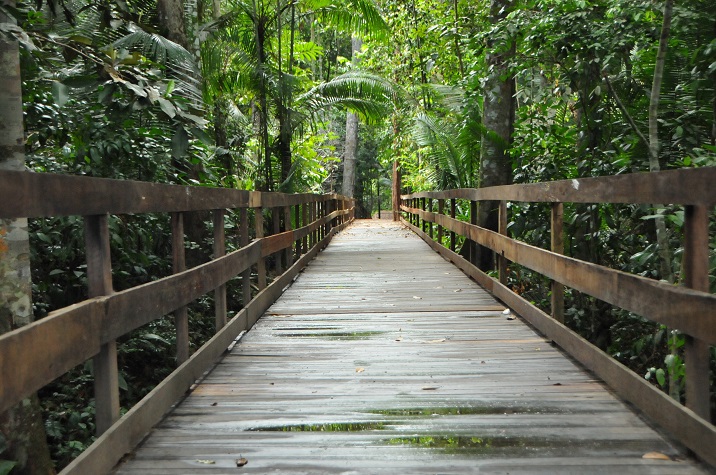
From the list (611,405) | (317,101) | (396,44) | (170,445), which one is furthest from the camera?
(396,44)

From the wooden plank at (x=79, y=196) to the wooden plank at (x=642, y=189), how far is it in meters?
2.14

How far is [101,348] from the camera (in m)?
2.53

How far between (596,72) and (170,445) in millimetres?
5131

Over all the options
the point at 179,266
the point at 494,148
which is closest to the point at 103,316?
the point at 179,266

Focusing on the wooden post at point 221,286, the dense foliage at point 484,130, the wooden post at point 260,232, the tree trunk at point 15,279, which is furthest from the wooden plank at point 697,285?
the wooden post at point 260,232

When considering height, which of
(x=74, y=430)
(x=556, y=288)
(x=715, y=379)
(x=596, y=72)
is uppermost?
(x=596, y=72)

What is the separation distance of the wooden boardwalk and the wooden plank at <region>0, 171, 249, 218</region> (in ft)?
3.25

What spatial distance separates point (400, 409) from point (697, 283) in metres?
1.44

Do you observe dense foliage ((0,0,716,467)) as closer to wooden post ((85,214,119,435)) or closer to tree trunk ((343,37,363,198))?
wooden post ((85,214,119,435))

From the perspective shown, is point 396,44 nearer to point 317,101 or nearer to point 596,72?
point 317,101

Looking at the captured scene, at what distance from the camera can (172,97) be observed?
153 inches

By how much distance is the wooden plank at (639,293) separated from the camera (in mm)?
2393

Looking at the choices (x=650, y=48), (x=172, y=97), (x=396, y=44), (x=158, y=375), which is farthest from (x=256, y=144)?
(x=172, y=97)

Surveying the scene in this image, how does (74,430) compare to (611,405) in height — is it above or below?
below
